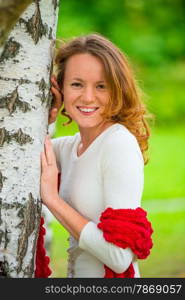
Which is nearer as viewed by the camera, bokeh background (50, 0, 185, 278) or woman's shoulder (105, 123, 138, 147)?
woman's shoulder (105, 123, 138, 147)

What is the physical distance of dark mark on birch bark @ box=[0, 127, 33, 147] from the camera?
7.32 feet

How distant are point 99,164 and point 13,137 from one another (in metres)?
0.33

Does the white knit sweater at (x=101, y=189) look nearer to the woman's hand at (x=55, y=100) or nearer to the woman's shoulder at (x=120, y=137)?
the woman's shoulder at (x=120, y=137)

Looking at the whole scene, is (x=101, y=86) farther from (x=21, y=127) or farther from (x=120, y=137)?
(x=21, y=127)

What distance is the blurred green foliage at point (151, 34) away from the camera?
1069cm

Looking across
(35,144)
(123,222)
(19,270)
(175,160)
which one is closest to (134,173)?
(123,222)

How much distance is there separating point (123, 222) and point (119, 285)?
0.20 m

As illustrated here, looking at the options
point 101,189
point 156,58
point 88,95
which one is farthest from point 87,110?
point 156,58

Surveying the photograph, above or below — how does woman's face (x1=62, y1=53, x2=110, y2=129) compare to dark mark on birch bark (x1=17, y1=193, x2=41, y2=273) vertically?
above

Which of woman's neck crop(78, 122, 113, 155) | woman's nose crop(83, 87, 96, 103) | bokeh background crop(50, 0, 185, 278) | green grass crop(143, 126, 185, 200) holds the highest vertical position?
bokeh background crop(50, 0, 185, 278)

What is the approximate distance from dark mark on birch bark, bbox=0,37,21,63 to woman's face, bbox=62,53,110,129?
313 mm

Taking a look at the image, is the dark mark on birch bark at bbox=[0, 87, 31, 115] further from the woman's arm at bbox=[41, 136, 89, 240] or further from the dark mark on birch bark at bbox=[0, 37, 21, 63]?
the woman's arm at bbox=[41, 136, 89, 240]

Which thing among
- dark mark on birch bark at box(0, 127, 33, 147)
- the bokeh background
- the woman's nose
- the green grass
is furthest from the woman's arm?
the green grass

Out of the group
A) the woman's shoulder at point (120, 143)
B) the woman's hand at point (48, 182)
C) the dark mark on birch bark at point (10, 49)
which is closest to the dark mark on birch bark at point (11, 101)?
the dark mark on birch bark at point (10, 49)
